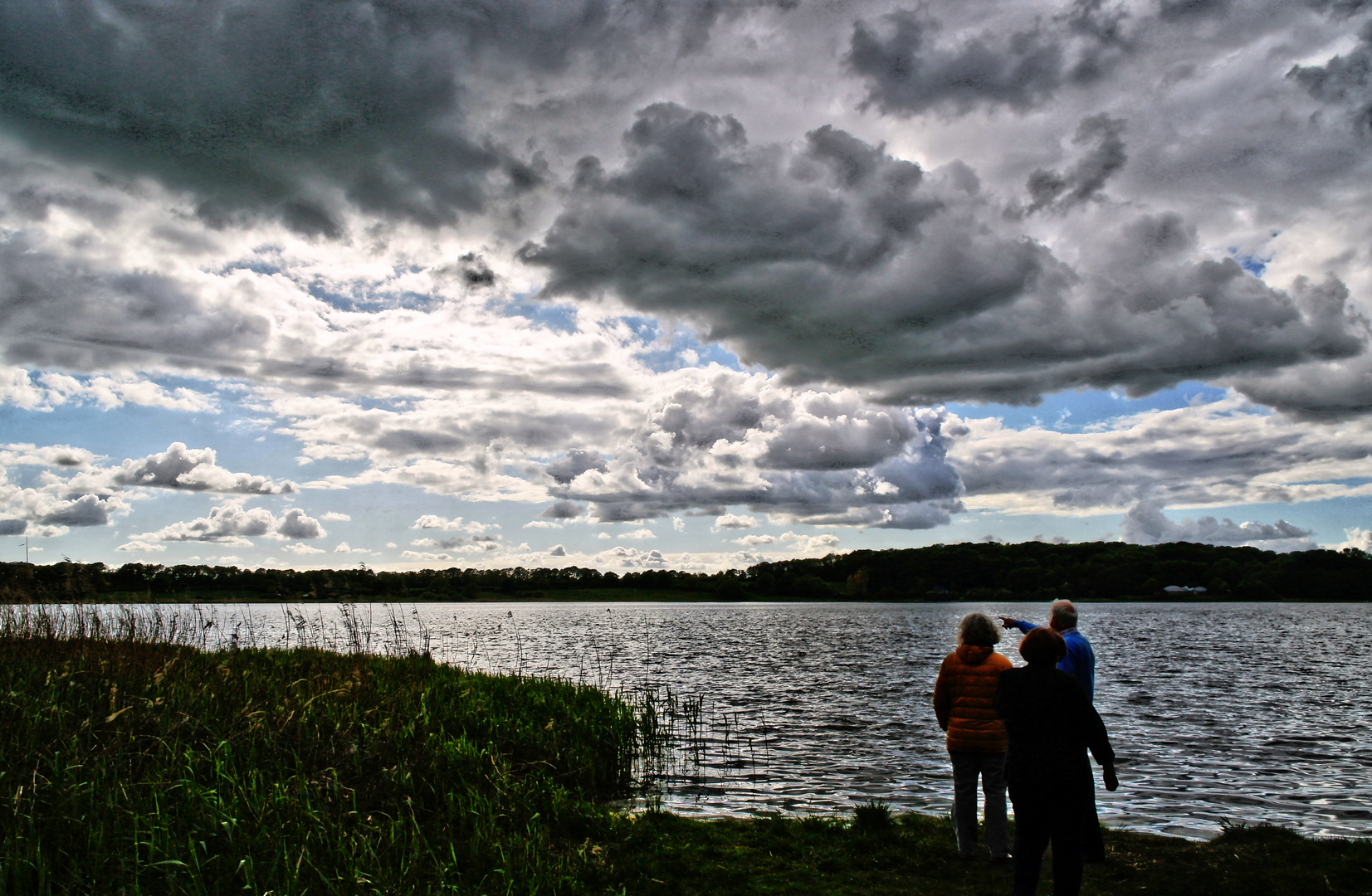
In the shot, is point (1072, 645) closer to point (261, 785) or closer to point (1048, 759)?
point (1048, 759)

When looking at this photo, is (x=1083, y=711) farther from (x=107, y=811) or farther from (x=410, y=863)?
(x=107, y=811)

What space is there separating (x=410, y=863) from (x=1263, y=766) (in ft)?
59.9

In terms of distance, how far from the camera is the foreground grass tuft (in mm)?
6879

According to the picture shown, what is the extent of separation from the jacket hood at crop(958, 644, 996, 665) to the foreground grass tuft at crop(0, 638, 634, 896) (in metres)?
4.88

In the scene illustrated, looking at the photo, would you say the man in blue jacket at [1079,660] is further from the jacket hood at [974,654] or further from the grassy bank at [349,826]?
the jacket hood at [974,654]

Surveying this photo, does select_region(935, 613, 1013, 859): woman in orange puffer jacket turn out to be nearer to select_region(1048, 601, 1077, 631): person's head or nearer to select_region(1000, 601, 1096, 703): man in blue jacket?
select_region(1000, 601, 1096, 703): man in blue jacket

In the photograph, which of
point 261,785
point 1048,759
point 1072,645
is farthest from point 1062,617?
point 261,785

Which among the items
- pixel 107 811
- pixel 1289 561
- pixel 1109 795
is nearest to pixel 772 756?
pixel 1109 795

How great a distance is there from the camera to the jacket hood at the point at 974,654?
8852 millimetres

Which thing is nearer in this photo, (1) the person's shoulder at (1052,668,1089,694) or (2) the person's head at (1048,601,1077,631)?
(1) the person's shoulder at (1052,668,1089,694)

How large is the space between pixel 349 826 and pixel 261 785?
4.28 feet

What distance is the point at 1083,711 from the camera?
6992mm

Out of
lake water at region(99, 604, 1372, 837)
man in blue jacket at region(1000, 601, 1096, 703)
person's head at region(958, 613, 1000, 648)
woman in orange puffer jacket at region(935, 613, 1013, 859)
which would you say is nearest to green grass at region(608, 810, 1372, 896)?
woman in orange puffer jacket at region(935, 613, 1013, 859)

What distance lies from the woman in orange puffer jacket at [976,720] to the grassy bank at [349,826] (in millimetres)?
622
